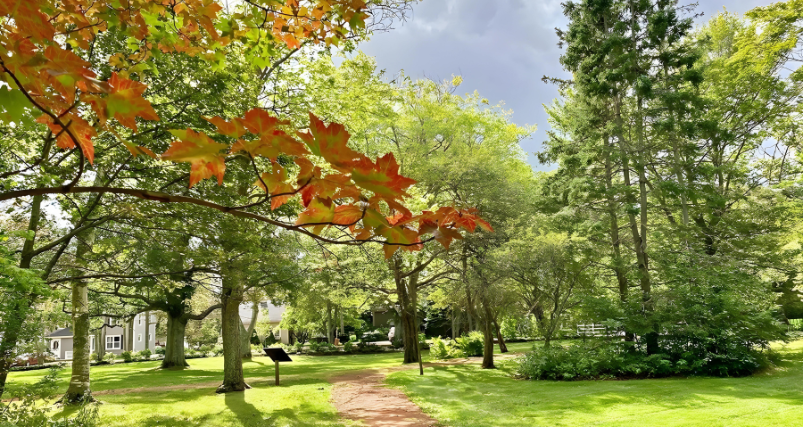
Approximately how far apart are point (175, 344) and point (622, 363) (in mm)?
18266

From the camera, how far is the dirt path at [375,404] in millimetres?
7488

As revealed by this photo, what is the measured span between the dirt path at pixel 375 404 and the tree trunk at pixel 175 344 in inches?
394

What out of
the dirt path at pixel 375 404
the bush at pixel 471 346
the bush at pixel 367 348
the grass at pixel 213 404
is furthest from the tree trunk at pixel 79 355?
the bush at pixel 367 348

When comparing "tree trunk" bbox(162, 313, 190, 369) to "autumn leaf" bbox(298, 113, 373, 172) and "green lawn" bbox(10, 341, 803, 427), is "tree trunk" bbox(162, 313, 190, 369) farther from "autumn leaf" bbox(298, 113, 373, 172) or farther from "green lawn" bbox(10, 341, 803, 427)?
"autumn leaf" bbox(298, 113, 373, 172)

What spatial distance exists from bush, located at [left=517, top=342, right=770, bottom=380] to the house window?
4225cm

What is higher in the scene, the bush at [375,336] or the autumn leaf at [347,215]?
the autumn leaf at [347,215]

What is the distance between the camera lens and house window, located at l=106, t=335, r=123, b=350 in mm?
41750

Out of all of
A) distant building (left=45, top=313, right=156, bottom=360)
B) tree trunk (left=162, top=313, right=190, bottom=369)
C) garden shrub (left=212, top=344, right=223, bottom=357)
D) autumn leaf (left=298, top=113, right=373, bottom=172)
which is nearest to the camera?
autumn leaf (left=298, top=113, right=373, bottom=172)

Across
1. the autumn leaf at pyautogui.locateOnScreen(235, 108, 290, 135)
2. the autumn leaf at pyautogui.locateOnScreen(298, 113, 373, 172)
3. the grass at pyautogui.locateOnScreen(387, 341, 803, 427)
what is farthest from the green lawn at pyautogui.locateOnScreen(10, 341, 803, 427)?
the autumn leaf at pyautogui.locateOnScreen(298, 113, 373, 172)

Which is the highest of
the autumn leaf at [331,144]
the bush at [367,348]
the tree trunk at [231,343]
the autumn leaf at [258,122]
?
the autumn leaf at [258,122]

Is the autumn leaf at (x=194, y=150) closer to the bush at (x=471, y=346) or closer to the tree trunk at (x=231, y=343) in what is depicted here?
the tree trunk at (x=231, y=343)

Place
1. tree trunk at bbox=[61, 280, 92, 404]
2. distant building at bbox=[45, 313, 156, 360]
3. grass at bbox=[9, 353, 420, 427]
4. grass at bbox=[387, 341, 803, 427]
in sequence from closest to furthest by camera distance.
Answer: grass at bbox=[387, 341, 803, 427], grass at bbox=[9, 353, 420, 427], tree trunk at bbox=[61, 280, 92, 404], distant building at bbox=[45, 313, 156, 360]

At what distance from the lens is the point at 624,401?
25.4 feet

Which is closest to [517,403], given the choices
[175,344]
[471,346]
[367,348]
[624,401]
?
[624,401]
